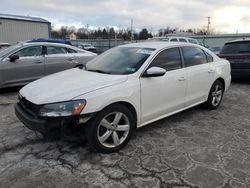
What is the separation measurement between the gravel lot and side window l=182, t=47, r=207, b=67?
45.9 inches

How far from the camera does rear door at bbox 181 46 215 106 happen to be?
4488 mm

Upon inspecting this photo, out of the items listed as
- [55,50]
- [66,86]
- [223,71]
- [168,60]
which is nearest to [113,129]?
[66,86]

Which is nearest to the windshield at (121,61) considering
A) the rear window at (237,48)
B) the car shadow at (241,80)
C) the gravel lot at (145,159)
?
the gravel lot at (145,159)

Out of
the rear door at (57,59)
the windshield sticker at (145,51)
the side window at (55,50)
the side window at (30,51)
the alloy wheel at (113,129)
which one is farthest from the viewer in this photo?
the side window at (55,50)

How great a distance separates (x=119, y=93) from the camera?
3262mm

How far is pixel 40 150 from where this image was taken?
3.44m

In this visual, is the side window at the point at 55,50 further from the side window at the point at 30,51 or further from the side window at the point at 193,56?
the side window at the point at 193,56

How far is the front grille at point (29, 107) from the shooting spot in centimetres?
304

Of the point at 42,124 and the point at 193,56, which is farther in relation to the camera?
the point at 193,56

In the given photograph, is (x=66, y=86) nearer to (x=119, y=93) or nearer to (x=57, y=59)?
(x=119, y=93)

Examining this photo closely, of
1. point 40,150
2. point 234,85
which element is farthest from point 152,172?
point 234,85

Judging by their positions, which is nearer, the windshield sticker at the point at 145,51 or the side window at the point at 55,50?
the windshield sticker at the point at 145,51

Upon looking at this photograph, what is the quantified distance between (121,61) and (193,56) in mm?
1582

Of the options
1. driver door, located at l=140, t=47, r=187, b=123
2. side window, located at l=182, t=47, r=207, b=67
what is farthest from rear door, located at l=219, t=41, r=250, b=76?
driver door, located at l=140, t=47, r=187, b=123
